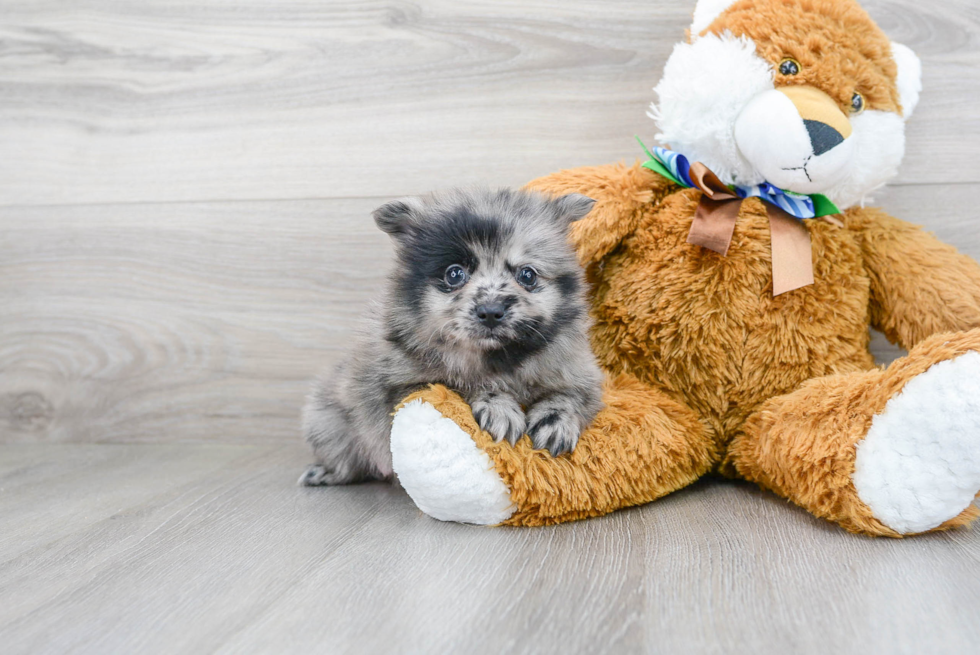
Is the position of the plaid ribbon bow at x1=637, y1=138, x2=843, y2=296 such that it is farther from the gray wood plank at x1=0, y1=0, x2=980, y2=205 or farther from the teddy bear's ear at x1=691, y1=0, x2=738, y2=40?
the gray wood plank at x1=0, y1=0, x2=980, y2=205

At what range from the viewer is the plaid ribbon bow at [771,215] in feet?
4.32

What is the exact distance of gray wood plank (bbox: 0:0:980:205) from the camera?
5.45ft

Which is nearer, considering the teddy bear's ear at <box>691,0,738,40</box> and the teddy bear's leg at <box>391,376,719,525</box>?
the teddy bear's leg at <box>391,376,719,525</box>

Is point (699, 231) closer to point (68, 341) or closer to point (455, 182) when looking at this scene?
point (455, 182)

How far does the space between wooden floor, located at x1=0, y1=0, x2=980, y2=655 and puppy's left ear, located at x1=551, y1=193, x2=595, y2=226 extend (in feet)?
1.42

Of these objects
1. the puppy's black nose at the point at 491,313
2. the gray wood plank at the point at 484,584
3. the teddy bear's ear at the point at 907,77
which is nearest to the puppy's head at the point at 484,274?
the puppy's black nose at the point at 491,313

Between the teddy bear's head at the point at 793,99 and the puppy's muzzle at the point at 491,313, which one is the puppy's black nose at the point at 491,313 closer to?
the puppy's muzzle at the point at 491,313

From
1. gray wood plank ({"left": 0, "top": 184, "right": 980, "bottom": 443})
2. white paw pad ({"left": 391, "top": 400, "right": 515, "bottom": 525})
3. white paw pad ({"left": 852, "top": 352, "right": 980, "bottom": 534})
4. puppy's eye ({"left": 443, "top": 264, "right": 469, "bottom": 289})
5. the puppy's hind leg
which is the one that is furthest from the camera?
gray wood plank ({"left": 0, "top": 184, "right": 980, "bottom": 443})

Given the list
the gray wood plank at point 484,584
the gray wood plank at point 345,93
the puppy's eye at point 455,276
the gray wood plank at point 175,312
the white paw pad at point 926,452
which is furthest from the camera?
the gray wood plank at point 175,312

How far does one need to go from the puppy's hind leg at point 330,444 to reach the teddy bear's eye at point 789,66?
3.41 feet

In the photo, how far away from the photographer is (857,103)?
4.32 feet

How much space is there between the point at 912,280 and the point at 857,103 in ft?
1.15

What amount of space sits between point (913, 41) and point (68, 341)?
2173 millimetres

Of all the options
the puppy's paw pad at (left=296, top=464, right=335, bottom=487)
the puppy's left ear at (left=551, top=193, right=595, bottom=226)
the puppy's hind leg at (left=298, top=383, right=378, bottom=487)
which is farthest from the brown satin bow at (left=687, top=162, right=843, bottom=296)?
the puppy's paw pad at (left=296, top=464, right=335, bottom=487)
